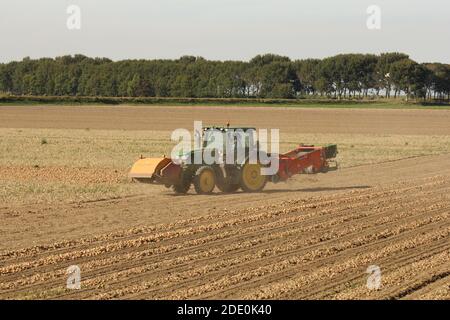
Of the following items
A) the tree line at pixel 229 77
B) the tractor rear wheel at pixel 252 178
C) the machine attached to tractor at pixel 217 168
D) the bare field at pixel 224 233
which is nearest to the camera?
the bare field at pixel 224 233

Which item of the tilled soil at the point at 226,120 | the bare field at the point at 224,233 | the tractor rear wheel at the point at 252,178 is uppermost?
the tractor rear wheel at the point at 252,178

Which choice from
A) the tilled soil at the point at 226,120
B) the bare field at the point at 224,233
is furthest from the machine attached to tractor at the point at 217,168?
the tilled soil at the point at 226,120

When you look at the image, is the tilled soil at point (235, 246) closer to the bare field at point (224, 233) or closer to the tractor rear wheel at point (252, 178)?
the bare field at point (224, 233)

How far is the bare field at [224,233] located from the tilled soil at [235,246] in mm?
27

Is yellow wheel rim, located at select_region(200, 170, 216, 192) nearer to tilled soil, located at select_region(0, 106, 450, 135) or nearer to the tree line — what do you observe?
tilled soil, located at select_region(0, 106, 450, 135)

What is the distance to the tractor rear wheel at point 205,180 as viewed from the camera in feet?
68.7

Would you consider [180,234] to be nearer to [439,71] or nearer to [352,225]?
[352,225]

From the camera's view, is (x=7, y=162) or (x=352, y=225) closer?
(x=352, y=225)

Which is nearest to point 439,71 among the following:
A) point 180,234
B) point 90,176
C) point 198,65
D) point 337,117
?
point 198,65

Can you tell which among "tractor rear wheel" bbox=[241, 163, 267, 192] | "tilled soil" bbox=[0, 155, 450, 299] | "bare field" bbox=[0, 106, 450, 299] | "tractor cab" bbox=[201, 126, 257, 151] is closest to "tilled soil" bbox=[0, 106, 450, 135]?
"bare field" bbox=[0, 106, 450, 299]

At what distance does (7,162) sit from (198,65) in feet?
378

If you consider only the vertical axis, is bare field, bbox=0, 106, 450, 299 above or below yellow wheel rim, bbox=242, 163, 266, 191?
below

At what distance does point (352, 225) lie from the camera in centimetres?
1695

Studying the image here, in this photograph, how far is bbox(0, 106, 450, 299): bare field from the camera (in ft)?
38.5
